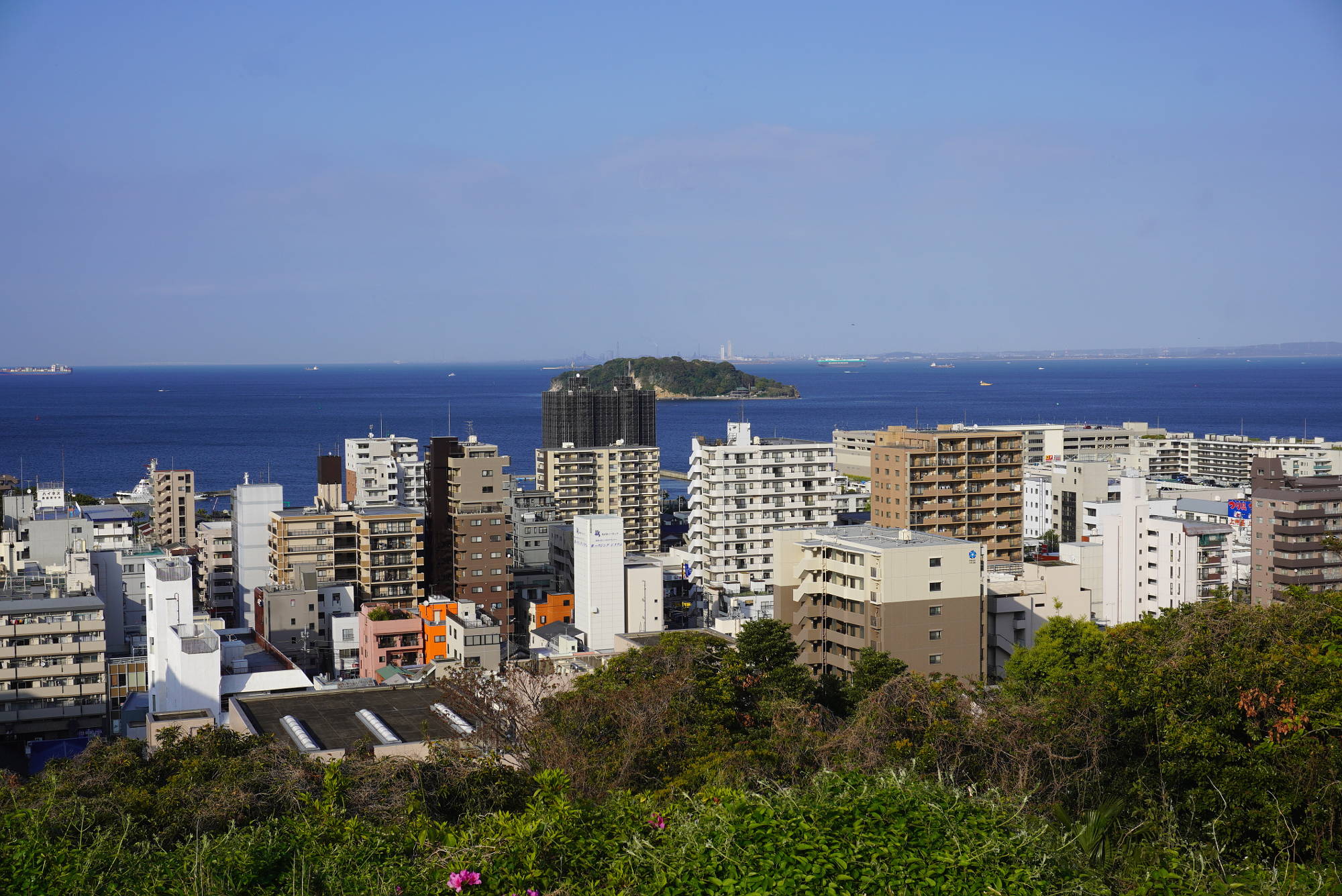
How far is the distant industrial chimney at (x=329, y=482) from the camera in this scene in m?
23.2

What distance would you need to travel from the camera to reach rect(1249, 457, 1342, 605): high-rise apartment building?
19.4 metres

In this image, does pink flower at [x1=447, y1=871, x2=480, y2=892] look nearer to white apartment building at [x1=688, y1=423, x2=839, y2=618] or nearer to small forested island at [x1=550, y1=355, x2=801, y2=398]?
white apartment building at [x1=688, y1=423, x2=839, y2=618]

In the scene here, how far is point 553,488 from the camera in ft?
95.2

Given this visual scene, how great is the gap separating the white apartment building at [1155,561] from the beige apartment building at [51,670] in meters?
15.3

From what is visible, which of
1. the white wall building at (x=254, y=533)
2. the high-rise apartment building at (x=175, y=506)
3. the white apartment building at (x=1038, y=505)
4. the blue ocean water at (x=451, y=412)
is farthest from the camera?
the blue ocean water at (x=451, y=412)

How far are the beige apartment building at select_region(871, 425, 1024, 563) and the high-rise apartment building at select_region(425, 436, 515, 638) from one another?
7.46 meters

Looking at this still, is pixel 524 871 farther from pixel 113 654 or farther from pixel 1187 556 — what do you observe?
pixel 1187 556

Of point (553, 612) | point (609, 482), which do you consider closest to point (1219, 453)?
point (609, 482)

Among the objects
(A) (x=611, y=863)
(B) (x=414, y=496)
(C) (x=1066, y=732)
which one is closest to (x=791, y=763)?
(C) (x=1066, y=732)

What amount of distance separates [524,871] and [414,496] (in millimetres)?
27831

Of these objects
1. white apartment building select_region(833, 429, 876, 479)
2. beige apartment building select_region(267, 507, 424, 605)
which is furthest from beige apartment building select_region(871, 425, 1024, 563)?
white apartment building select_region(833, 429, 876, 479)

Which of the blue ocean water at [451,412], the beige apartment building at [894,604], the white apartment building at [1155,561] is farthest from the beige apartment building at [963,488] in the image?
the blue ocean water at [451,412]

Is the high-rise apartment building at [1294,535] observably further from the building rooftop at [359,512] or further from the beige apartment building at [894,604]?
the building rooftop at [359,512]

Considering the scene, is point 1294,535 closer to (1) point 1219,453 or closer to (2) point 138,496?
(1) point 1219,453
